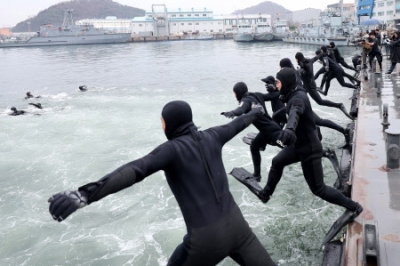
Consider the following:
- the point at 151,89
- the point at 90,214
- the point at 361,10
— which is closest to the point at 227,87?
the point at 151,89

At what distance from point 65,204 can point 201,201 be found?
1024mm

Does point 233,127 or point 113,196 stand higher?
point 233,127

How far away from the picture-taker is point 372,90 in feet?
42.7

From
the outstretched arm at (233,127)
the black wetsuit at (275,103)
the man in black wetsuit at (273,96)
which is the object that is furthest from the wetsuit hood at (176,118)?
the black wetsuit at (275,103)

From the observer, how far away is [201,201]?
2797 mm

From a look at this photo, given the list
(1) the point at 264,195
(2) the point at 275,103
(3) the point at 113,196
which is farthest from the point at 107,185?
(3) the point at 113,196

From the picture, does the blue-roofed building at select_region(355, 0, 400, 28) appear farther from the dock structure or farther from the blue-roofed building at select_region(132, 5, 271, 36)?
the dock structure

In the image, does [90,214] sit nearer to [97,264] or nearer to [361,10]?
[97,264]

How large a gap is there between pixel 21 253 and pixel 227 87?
18.5 meters

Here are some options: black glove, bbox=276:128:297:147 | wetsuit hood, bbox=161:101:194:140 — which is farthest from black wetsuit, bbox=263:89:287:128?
wetsuit hood, bbox=161:101:194:140

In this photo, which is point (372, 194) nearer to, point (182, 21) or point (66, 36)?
point (66, 36)

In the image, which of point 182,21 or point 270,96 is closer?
point 270,96

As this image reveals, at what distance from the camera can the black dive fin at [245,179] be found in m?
5.80

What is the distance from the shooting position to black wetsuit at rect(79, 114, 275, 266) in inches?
109
